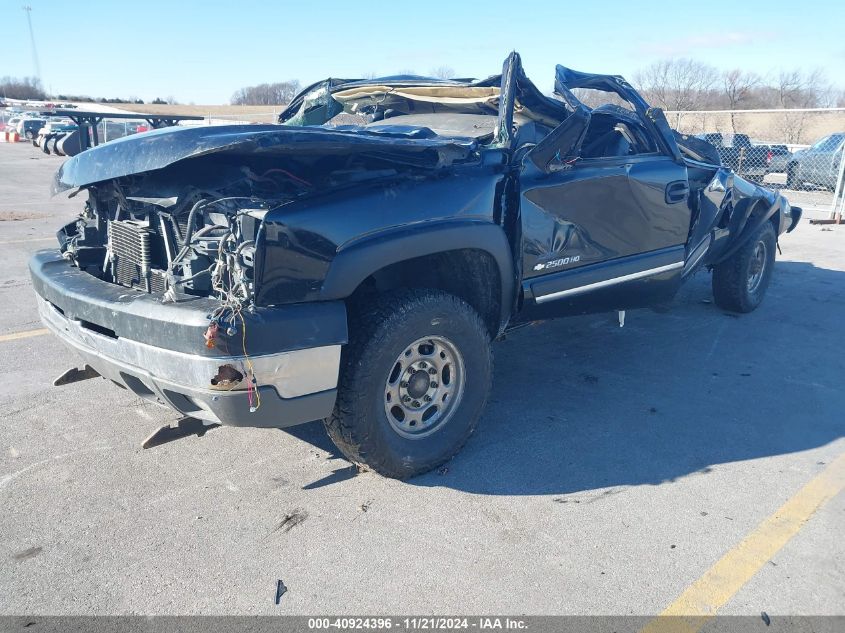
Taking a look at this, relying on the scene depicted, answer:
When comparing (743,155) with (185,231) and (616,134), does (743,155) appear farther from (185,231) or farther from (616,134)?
(185,231)

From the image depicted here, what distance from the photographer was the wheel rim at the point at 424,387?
3.26 meters

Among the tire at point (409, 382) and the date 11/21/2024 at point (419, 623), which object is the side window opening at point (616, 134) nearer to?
the tire at point (409, 382)

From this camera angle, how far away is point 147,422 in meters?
3.86

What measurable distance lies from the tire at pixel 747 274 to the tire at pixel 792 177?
12.2 m

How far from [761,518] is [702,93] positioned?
35.4m

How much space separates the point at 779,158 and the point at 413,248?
17201mm

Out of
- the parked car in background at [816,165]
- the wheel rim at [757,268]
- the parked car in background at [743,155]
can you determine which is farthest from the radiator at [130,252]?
the parked car in background at [816,165]

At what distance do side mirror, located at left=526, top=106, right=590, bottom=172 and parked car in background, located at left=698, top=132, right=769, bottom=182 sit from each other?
39.0 ft

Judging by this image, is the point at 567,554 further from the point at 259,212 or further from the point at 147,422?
the point at 147,422

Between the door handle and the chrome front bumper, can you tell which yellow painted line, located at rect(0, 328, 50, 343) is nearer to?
the chrome front bumper

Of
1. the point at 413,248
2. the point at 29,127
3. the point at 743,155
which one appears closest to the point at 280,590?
the point at 413,248

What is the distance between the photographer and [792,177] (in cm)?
1712

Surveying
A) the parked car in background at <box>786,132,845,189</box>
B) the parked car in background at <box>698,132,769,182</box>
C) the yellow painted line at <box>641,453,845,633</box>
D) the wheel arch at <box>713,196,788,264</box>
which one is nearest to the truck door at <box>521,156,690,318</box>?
the wheel arch at <box>713,196,788,264</box>

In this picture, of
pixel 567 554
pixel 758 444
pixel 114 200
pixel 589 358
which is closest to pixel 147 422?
pixel 114 200
